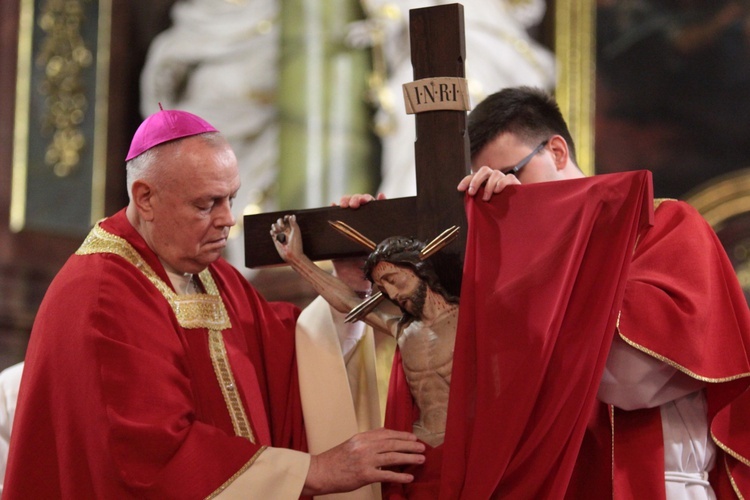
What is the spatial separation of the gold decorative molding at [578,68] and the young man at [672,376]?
11.4 feet

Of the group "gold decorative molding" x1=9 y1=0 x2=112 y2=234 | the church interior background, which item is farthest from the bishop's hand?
"gold decorative molding" x1=9 y1=0 x2=112 y2=234

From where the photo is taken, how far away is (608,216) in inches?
121

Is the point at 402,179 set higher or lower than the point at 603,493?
higher

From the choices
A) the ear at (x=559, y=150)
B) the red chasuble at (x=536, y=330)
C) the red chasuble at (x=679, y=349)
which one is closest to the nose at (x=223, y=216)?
the red chasuble at (x=536, y=330)

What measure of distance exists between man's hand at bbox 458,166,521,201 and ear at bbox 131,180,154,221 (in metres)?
0.95

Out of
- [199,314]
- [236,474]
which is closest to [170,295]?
[199,314]

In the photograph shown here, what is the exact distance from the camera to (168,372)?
3.32 meters

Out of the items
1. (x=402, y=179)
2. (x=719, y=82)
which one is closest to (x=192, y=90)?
(x=402, y=179)

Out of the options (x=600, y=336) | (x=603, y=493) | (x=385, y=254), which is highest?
(x=385, y=254)

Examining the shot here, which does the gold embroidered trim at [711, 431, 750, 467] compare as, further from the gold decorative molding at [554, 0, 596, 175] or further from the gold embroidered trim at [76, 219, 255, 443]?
the gold decorative molding at [554, 0, 596, 175]

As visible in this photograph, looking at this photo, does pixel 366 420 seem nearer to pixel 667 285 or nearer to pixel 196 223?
pixel 196 223

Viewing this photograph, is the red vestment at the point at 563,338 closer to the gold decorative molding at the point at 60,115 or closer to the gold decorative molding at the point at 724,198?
the gold decorative molding at the point at 724,198

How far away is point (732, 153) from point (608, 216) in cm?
381

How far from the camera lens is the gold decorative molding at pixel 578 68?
690 centimetres
